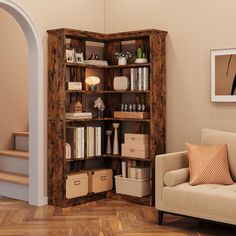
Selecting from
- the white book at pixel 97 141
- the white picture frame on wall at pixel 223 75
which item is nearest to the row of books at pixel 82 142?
the white book at pixel 97 141

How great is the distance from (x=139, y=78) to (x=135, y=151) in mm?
879

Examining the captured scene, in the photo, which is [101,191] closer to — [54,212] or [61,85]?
[54,212]

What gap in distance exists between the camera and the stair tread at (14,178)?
6223 millimetres

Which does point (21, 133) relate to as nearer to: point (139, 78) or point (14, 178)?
point (14, 178)

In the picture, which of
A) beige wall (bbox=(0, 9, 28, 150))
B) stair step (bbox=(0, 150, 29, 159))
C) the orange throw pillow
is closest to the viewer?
the orange throw pillow

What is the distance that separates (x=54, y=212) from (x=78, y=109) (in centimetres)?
129

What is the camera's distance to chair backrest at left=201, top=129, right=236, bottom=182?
17.2 feet

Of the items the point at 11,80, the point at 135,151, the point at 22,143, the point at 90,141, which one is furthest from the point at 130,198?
the point at 11,80

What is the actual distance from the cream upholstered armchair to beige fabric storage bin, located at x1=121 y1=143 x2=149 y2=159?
60 centimetres

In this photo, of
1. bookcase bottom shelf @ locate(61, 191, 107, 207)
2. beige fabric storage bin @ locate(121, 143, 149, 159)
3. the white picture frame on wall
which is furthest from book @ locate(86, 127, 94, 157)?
the white picture frame on wall

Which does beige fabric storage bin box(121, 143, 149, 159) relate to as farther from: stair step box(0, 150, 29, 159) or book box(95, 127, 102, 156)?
stair step box(0, 150, 29, 159)

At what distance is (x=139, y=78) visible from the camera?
6.04 m

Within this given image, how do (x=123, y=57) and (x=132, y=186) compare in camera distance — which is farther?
(x=123, y=57)

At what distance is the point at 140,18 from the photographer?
251 inches
